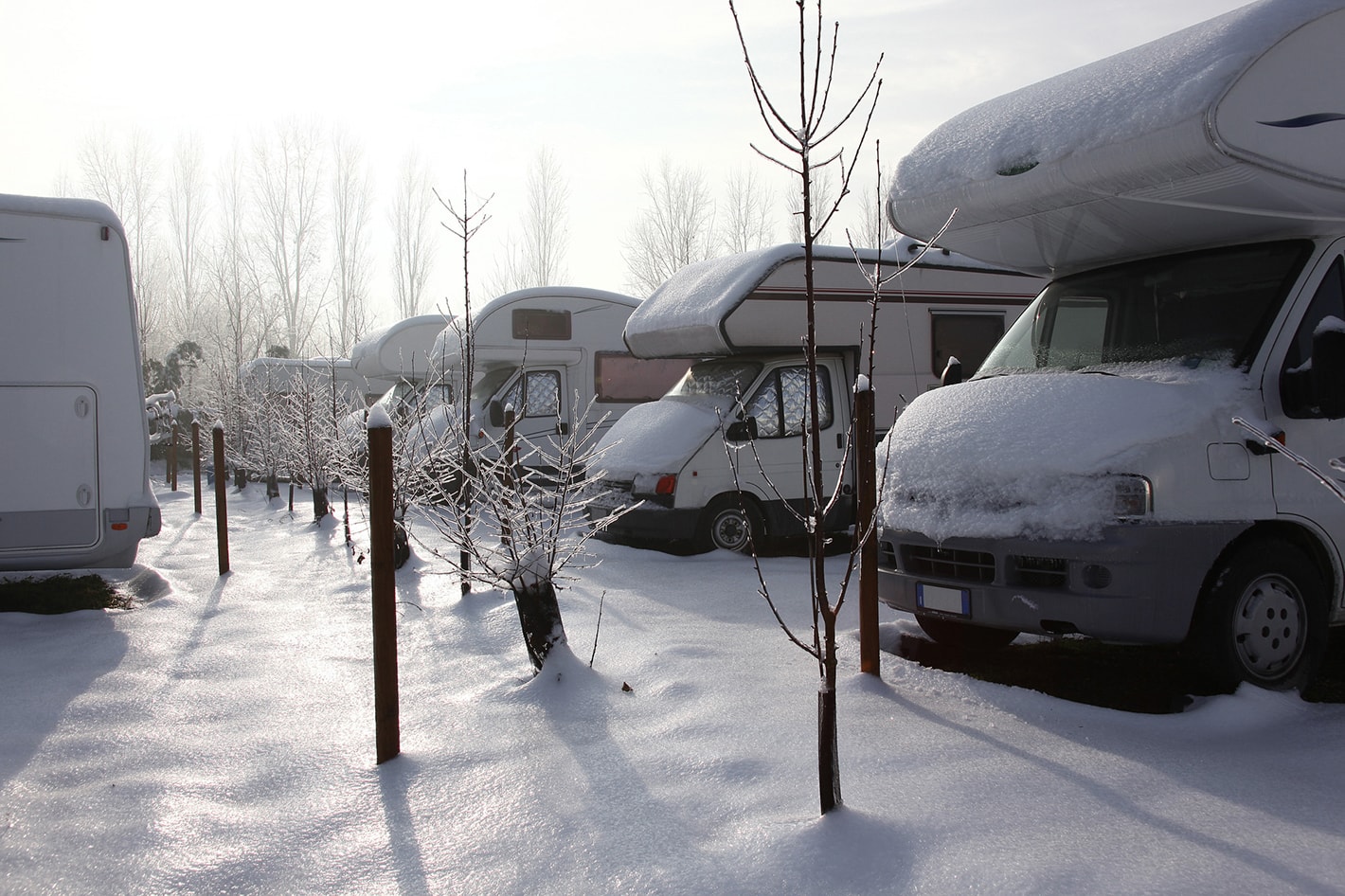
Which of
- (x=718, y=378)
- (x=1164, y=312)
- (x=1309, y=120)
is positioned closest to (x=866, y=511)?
(x=1164, y=312)

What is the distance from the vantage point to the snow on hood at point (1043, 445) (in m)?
4.09

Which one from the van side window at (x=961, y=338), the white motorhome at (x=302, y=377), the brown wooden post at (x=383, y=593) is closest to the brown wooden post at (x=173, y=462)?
the white motorhome at (x=302, y=377)

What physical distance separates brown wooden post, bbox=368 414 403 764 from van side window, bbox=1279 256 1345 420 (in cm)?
364

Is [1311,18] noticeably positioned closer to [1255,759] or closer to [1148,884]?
[1255,759]

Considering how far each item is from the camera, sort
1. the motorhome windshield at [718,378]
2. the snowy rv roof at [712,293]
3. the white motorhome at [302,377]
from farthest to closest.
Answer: the white motorhome at [302,377] < the motorhome windshield at [718,378] < the snowy rv roof at [712,293]

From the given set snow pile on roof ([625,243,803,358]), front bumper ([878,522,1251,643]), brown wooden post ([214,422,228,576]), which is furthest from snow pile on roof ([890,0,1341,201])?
brown wooden post ([214,422,228,576])

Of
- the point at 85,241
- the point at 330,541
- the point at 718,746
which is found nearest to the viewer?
the point at 718,746

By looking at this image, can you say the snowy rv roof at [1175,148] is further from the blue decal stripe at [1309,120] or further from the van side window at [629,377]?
the van side window at [629,377]

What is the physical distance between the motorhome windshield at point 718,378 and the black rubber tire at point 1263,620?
5230mm

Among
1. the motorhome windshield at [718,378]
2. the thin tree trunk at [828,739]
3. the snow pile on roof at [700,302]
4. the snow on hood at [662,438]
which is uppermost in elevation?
the snow pile on roof at [700,302]

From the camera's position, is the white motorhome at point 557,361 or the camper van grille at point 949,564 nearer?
the camper van grille at point 949,564

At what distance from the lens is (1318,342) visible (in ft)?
13.5

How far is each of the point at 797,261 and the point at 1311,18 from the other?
5290mm

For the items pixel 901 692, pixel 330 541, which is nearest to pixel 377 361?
pixel 330 541
